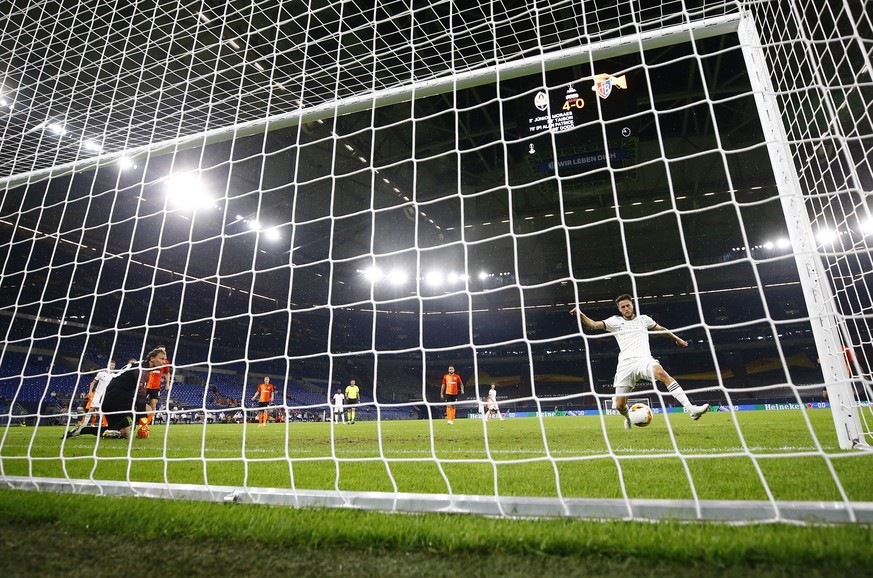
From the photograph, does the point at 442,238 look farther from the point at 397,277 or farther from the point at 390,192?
the point at 390,192

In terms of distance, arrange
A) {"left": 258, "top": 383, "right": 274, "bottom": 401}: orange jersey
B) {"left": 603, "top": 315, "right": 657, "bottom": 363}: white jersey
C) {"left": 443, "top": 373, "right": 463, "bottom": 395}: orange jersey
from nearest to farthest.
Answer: {"left": 603, "top": 315, "right": 657, "bottom": 363}: white jersey < {"left": 443, "top": 373, "right": 463, "bottom": 395}: orange jersey < {"left": 258, "top": 383, "right": 274, "bottom": 401}: orange jersey

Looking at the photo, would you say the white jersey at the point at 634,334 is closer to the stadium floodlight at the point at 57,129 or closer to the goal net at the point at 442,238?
the goal net at the point at 442,238

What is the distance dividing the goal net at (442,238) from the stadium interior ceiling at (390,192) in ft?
0.39

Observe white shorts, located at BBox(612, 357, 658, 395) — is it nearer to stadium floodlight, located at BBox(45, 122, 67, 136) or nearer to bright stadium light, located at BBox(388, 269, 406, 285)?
stadium floodlight, located at BBox(45, 122, 67, 136)

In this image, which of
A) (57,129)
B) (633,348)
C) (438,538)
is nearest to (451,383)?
(633,348)

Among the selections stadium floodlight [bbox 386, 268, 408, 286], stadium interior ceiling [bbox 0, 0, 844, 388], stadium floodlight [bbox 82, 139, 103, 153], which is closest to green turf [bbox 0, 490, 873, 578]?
stadium interior ceiling [bbox 0, 0, 844, 388]

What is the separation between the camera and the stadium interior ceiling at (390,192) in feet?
18.2

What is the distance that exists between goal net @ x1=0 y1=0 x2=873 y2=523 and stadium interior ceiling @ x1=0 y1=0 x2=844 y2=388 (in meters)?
0.12

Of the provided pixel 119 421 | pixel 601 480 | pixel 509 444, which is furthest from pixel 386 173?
pixel 601 480

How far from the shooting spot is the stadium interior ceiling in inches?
219

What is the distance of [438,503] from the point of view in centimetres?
189

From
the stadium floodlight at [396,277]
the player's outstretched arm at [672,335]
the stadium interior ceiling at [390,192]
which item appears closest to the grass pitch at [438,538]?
the player's outstretched arm at [672,335]

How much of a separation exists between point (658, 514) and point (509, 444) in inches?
150

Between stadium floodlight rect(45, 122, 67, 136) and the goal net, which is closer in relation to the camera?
the goal net
